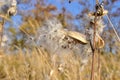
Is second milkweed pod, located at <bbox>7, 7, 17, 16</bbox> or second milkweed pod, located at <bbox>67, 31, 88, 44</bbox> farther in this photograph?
second milkweed pod, located at <bbox>7, 7, 17, 16</bbox>

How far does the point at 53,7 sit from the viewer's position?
14.1m

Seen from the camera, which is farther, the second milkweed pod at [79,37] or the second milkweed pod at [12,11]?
the second milkweed pod at [12,11]

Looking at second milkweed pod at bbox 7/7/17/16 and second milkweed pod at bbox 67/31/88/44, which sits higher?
second milkweed pod at bbox 7/7/17/16

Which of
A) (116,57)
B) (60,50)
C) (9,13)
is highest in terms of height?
(9,13)

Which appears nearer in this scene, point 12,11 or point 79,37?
point 79,37

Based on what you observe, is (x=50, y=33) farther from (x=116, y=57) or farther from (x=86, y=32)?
(x=116, y=57)

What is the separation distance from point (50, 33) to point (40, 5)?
38.2 ft

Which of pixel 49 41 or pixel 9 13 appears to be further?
pixel 9 13

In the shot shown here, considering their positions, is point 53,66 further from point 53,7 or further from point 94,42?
point 53,7

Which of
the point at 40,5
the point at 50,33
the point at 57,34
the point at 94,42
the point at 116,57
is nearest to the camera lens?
the point at 94,42

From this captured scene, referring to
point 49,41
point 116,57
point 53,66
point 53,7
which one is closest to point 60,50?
point 49,41

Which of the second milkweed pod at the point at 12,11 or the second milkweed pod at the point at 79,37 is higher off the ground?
the second milkweed pod at the point at 12,11

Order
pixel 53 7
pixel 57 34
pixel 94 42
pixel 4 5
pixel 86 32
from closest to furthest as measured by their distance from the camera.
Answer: pixel 94 42, pixel 86 32, pixel 57 34, pixel 4 5, pixel 53 7

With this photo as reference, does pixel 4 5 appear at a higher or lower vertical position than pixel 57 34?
higher
